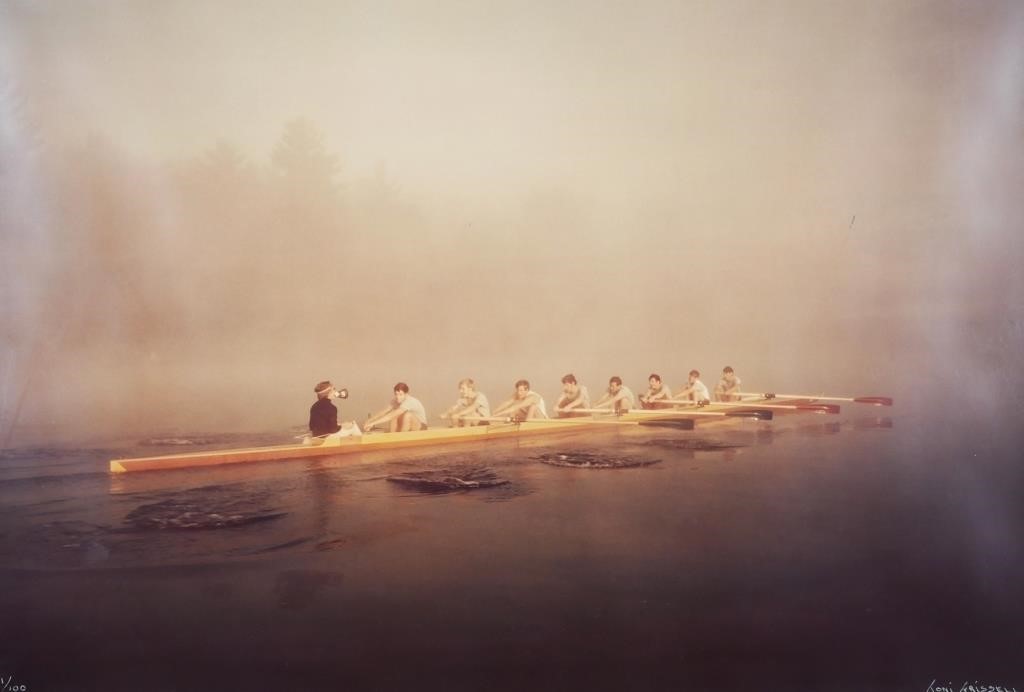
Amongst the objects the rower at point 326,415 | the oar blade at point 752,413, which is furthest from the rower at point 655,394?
the rower at point 326,415

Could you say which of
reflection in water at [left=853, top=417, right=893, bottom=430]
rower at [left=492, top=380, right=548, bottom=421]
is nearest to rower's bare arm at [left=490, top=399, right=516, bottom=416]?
rower at [left=492, top=380, right=548, bottom=421]

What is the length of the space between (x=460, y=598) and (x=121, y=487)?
2053 mm

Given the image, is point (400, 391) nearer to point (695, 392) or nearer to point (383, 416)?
point (383, 416)

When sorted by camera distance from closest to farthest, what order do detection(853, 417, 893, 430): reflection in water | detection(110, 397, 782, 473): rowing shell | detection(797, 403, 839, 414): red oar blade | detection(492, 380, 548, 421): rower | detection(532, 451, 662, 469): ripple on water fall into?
1. detection(110, 397, 782, 473): rowing shell
2. detection(532, 451, 662, 469): ripple on water
3. detection(853, 417, 893, 430): reflection in water
4. detection(492, 380, 548, 421): rower
5. detection(797, 403, 839, 414): red oar blade

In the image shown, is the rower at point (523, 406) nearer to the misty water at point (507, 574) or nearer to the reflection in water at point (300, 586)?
the misty water at point (507, 574)

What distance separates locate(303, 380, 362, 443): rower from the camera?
4523mm

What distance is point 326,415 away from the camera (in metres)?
4.62

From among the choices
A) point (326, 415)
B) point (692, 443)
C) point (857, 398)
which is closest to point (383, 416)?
point (326, 415)

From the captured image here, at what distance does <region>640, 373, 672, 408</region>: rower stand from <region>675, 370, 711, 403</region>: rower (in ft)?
0.46

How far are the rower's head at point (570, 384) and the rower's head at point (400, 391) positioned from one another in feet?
4.34

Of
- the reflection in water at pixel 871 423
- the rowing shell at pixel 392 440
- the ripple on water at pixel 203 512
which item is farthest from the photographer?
the reflection in water at pixel 871 423

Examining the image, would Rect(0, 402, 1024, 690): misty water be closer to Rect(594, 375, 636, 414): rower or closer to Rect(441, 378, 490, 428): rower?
Rect(441, 378, 490, 428): rower

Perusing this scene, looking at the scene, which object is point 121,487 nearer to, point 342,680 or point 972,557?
point 342,680

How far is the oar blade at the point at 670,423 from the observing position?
615 centimetres
